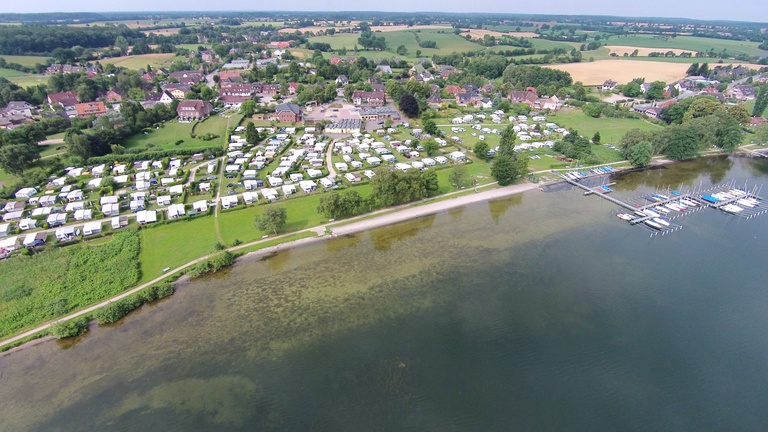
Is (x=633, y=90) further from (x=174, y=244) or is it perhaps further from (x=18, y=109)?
(x=18, y=109)

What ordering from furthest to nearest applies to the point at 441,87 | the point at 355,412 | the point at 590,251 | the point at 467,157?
the point at 441,87 < the point at 467,157 < the point at 590,251 < the point at 355,412

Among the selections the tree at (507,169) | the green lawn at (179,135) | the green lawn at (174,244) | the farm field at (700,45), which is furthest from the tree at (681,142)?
the farm field at (700,45)

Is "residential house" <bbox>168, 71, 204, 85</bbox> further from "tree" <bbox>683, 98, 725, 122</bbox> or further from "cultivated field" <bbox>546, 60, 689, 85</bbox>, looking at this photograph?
"tree" <bbox>683, 98, 725, 122</bbox>

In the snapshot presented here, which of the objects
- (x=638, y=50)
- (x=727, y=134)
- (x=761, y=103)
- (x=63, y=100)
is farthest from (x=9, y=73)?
(x=638, y=50)

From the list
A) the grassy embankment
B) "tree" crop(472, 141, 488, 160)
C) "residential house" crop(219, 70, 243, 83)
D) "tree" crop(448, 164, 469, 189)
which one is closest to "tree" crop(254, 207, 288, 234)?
the grassy embankment

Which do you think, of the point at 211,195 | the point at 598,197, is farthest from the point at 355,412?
the point at 598,197

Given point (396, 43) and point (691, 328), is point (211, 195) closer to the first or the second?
point (691, 328)
